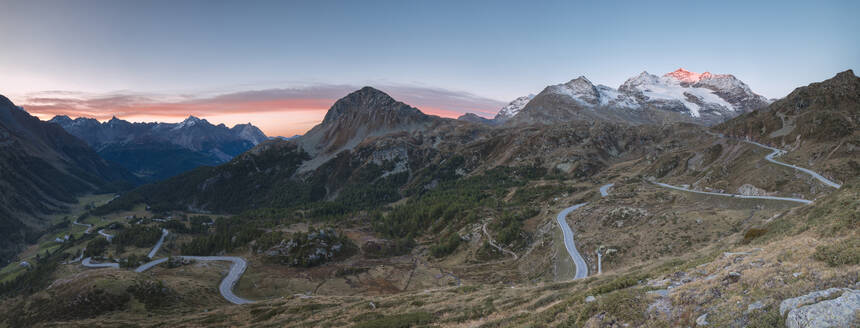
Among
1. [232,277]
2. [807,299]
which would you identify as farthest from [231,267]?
[807,299]

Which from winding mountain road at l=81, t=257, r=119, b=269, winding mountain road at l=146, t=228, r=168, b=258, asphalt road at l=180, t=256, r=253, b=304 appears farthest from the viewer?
winding mountain road at l=146, t=228, r=168, b=258

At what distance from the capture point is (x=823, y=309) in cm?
1072

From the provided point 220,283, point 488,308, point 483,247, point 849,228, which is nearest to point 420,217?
point 483,247

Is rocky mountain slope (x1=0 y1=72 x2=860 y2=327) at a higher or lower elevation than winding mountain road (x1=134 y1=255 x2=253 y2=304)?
higher

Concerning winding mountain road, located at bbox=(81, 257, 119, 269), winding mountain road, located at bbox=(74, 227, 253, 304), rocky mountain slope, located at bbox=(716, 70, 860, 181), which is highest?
rocky mountain slope, located at bbox=(716, 70, 860, 181)

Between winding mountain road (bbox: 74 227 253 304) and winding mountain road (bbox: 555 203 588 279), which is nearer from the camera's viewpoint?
winding mountain road (bbox: 555 203 588 279)

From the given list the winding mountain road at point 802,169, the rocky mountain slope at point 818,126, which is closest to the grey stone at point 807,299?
the winding mountain road at point 802,169

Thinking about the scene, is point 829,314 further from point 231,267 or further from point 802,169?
point 231,267

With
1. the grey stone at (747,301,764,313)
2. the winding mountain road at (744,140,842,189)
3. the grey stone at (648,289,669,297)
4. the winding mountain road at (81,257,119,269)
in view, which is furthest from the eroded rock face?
the winding mountain road at (81,257,119,269)

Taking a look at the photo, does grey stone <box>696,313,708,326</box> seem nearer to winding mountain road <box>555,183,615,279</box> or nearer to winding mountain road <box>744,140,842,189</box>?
winding mountain road <box>555,183,615,279</box>

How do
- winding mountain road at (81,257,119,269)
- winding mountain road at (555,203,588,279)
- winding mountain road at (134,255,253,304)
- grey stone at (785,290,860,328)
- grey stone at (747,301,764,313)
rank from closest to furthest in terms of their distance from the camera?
grey stone at (785,290,860,328), grey stone at (747,301,764,313), winding mountain road at (555,203,588,279), winding mountain road at (134,255,253,304), winding mountain road at (81,257,119,269)

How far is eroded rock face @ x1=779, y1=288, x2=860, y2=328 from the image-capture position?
10.3m

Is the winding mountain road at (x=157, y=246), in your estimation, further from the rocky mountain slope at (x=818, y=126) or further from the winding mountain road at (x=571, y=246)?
the rocky mountain slope at (x=818, y=126)

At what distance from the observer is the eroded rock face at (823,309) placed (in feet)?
33.7
